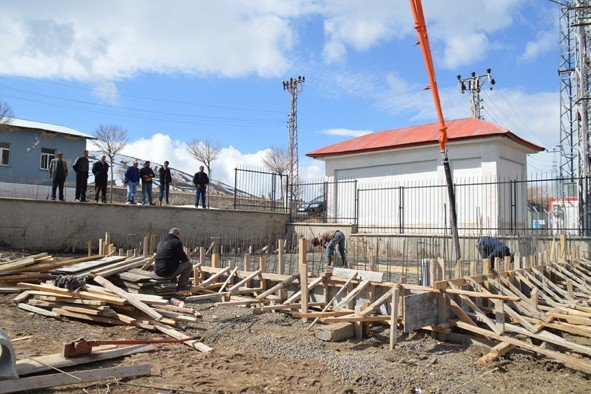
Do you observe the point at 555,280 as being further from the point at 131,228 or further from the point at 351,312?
the point at 131,228

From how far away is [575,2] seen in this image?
73.7 feet

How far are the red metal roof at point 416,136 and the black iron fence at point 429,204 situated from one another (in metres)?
1.54

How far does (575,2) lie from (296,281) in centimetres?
2144

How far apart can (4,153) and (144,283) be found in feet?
75.9

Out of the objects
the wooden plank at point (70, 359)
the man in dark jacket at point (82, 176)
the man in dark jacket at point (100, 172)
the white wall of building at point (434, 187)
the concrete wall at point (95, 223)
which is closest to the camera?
the wooden plank at point (70, 359)

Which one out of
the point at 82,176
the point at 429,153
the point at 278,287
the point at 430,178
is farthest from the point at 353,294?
the point at 429,153

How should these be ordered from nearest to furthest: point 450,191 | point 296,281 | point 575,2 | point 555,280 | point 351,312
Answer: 1. point 351,312
2. point 296,281
3. point 450,191
4. point 555,280
5. point 575,2

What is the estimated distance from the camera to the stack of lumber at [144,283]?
9.07 meters

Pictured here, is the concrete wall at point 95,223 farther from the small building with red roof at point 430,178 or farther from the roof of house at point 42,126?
the roof of house at point 42,126

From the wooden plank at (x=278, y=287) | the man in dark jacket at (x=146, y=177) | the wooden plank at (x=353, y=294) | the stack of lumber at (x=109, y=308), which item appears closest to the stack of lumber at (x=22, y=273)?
the stack of lumber at (x=109, y=308)

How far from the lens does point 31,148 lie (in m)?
28.1

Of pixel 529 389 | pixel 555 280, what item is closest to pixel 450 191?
pixel 555 280

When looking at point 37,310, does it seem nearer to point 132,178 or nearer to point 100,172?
point 100,172

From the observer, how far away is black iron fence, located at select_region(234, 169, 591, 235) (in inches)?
650
